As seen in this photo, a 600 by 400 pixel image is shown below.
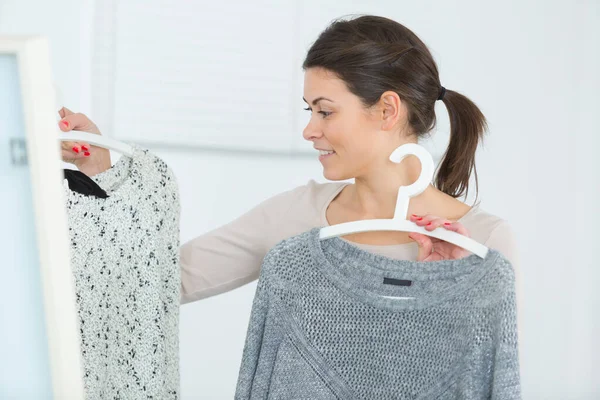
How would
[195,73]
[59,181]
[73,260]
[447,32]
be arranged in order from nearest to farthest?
[59,181] → [73,260] → [195,73] → [447,32]

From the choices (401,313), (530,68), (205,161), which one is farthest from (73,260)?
(530,68)

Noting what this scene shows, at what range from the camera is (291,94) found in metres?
2.72

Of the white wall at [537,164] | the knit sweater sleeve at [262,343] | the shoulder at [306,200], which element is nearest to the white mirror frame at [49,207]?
the knit sweater sleeve at [262,343]

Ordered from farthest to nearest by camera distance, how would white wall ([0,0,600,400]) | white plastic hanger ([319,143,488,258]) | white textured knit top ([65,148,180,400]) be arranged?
white wall ([0,0,600,400]) < white textured knit top ([65,148,180,400]) < white plastic hanger ([319,143,488,258])

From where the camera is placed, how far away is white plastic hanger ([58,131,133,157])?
4.72ft

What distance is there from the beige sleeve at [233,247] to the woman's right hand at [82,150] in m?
0.26

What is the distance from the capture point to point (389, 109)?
1.58 m

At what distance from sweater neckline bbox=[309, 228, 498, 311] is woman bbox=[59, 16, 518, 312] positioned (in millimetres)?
158

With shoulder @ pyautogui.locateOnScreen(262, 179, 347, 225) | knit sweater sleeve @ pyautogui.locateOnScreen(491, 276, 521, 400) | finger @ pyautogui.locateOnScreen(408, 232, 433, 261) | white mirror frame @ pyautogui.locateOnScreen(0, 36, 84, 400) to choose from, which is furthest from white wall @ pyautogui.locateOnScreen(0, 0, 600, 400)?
white mirror frame @ pyautogui.locateOnScreen(0, 36, 84, 400)

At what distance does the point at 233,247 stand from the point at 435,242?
1.57ft

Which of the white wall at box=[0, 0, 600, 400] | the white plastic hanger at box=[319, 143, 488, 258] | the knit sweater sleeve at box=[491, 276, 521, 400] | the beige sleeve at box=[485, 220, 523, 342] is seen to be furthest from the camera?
the white wall at box=[0, 0, 600, 400]

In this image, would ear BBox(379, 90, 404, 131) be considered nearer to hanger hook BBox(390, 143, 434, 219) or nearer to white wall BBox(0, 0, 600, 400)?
hanger hook BBox(390, 143, 434, 219)

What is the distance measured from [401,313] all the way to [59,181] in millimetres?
722

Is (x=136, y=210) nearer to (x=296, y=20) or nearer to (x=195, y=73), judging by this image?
(x=195, y=73)
